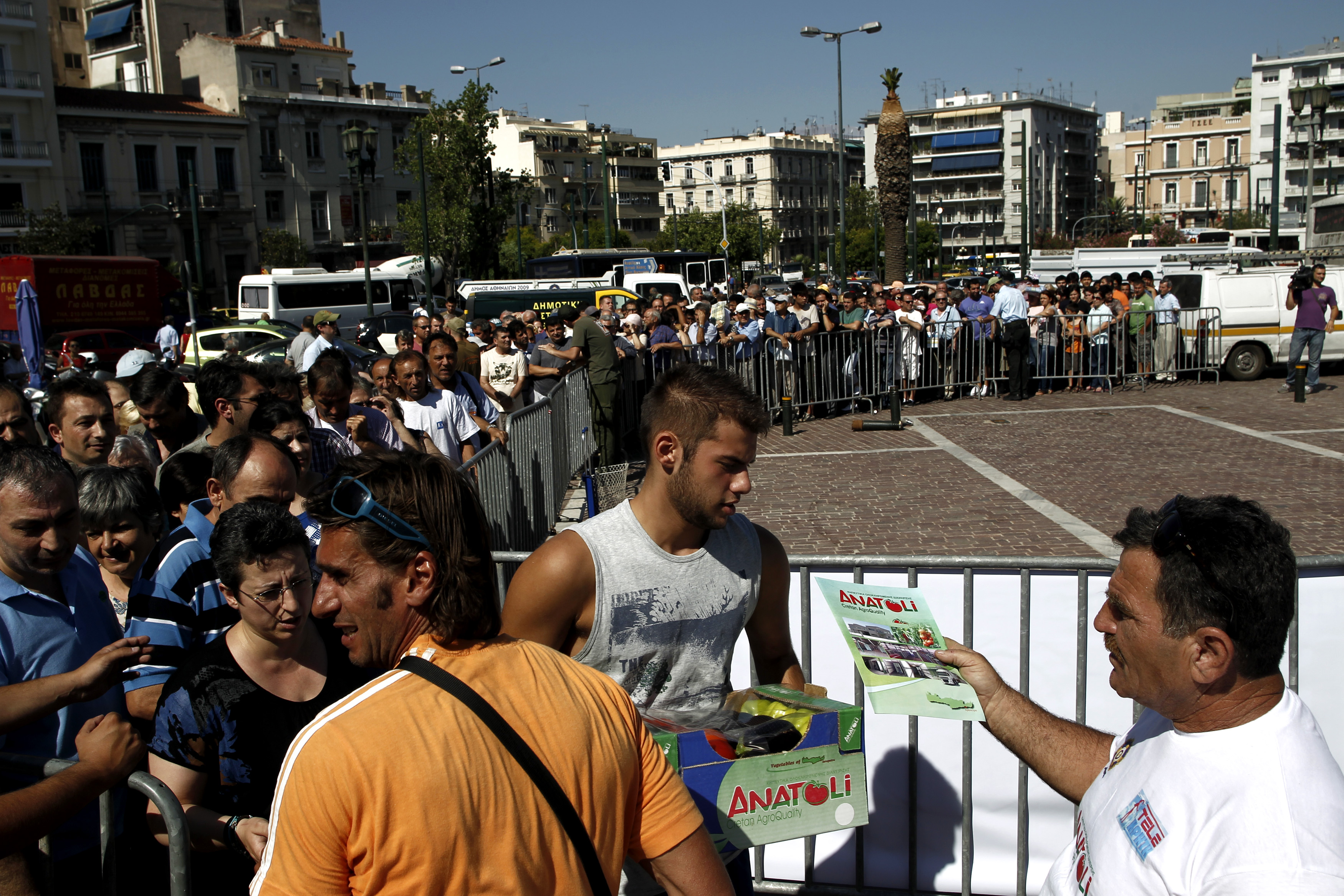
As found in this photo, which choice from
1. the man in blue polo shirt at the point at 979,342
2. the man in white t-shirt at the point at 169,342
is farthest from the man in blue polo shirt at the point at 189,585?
the man in white t-shirt at the point at 169,342

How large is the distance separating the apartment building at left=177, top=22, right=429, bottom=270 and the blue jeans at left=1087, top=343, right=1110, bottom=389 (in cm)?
4552

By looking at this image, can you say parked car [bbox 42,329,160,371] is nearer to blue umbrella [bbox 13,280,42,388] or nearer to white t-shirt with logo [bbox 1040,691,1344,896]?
blue umbrella [bbox 13,280,42,388]

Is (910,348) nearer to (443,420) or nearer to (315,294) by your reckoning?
(443,420)

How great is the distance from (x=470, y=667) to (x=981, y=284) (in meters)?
18.9

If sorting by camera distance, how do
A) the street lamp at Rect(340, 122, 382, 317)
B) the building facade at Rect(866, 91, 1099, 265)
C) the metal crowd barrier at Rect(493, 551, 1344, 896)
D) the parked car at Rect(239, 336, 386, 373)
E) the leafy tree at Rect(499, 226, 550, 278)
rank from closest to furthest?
1. the metal crowd barrier at Rect(493, 551, 1344, 896)
2. the parked car at Rect(239, 336, 386, 373)
3. the street lamp at Rect(340, 122, 382, 317)
4. the leafy tree at Rect(499, 226, 550, 278)
5. the building facade at Rect(866, 91, 1099, 265)

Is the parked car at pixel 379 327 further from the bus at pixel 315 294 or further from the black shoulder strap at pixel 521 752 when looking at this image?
the black shoulder strap at pixel 521 752

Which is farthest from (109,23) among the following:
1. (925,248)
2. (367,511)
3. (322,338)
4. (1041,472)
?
(367,511)

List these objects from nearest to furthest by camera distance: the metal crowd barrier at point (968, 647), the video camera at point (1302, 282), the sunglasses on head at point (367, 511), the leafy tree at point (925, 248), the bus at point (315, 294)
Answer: the sunglasses on head at point (367, 511) → the metal crowd barrier at point (968, 647) → the video camera at point (1302, 282) → the bus at point (315, 294) → the leafy tree at point (925, 248)

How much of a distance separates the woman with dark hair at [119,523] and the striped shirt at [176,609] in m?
0.43

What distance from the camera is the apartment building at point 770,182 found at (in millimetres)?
126812

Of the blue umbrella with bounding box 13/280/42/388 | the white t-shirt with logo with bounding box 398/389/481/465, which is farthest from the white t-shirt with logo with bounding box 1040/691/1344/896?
the blue umbrella with bounding box 13/280/42/388

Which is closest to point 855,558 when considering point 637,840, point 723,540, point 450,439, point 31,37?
point 723,540

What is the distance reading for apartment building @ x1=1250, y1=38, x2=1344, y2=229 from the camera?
9181 centimetres

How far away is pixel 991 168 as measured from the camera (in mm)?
123125
